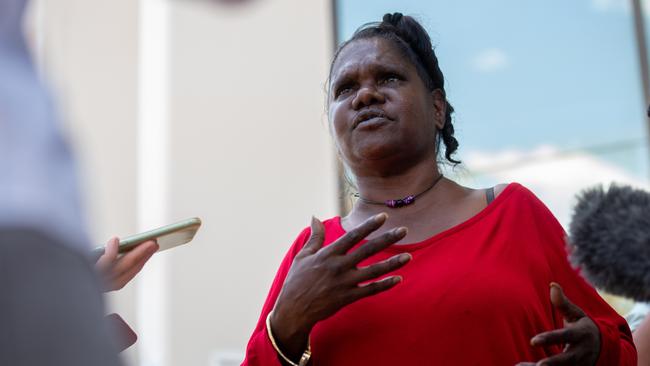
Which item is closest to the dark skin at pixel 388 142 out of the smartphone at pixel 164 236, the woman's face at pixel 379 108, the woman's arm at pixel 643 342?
the woman's face at pixel 379 108

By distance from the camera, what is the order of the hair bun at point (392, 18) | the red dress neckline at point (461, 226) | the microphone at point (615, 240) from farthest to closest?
the hair bun at point (392, 18) < the red dress neckline at point (461, 226) < the microphone at point (615, 240)

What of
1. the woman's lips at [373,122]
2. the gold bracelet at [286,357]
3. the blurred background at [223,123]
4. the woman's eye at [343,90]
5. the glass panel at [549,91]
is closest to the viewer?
the gold bracelet at [286,357]

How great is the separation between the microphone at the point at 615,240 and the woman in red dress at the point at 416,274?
0.46 metres

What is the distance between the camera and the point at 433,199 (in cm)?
191

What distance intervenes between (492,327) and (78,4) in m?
5.77

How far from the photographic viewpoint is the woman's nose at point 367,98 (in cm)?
192

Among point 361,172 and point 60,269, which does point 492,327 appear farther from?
point 60,269

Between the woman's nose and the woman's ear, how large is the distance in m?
0.20

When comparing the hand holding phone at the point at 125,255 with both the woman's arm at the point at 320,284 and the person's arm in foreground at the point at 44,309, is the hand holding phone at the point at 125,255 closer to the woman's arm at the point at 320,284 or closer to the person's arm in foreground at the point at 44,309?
the woman's arm at the point at 320,284

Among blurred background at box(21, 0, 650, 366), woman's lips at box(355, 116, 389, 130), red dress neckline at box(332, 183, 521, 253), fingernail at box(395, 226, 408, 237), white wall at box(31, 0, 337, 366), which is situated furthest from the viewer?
white wall at box(31, 0, 337, 366)

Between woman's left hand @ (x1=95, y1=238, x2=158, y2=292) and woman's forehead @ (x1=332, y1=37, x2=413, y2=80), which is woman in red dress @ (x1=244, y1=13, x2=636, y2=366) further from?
woman's left hand @ (x1=95, y1=238, x2=158, y2=292)

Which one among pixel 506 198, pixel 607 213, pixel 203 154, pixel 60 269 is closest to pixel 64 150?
pixel 60 269

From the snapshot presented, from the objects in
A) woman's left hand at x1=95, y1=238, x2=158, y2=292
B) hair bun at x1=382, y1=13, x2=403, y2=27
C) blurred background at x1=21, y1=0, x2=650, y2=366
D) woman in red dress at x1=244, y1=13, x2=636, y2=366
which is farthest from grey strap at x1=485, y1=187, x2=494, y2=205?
blurred background at x1=21, y1=0, x2=650, y2=366

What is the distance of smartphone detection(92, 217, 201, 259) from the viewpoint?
1486 mm
